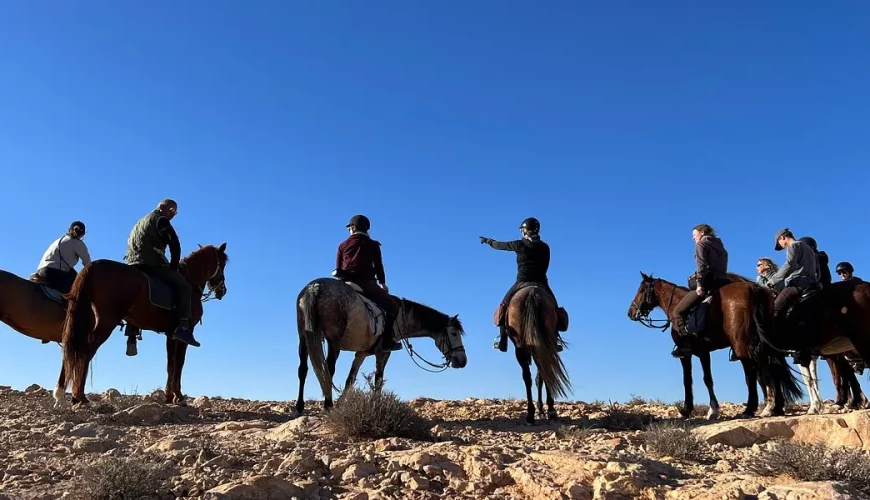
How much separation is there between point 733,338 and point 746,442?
3026mm

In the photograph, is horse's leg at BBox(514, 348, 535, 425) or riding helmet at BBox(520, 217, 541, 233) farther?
riding helmet at BBox(520, 217, 541, 233)

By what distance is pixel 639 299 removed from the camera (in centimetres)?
1156

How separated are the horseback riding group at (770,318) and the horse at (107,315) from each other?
802 centimetres

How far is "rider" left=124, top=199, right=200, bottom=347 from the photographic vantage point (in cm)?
973

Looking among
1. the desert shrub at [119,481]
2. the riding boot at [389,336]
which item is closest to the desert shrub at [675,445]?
the desert shrub at [119,481]

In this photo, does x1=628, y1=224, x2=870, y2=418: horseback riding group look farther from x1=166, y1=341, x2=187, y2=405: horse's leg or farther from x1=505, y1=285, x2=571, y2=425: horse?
x1=166, y1=341, x2=187, y2=405: horse's leg

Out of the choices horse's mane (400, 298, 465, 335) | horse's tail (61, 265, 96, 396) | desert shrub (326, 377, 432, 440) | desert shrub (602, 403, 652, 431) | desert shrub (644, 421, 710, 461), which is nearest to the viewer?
desert shrub (644, 421, 710, 461)

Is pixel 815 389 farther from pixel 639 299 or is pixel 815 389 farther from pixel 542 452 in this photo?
pixel 542 452

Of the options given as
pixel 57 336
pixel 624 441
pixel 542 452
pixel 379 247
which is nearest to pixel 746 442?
pixel 624 441

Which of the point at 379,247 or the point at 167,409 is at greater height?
the point at 379,247

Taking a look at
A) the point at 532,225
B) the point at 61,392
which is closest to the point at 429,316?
the point at 532,225

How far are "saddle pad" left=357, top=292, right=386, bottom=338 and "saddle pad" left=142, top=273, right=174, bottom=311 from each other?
288cm

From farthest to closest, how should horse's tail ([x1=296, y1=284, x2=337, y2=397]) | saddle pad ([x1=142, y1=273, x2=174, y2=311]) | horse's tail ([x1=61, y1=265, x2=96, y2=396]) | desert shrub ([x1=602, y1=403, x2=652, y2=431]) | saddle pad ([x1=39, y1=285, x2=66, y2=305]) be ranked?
saddle pad ([x1=39, y1=285, x2=66, y2=305]), saddle pad ([x1=142, y1=273, x2=174, y2=311]), horse's tail ([x1=296, y1=284, x2=337, y2=397]), horse's tail ([x1=61, y1=265, x2=96, y2=396]), desert shrub ([x1=602, y1=403, x2=652, y2=431])

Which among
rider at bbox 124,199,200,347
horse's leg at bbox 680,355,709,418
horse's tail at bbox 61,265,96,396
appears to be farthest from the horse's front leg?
horse's tail at bbox 61,265,96,396
